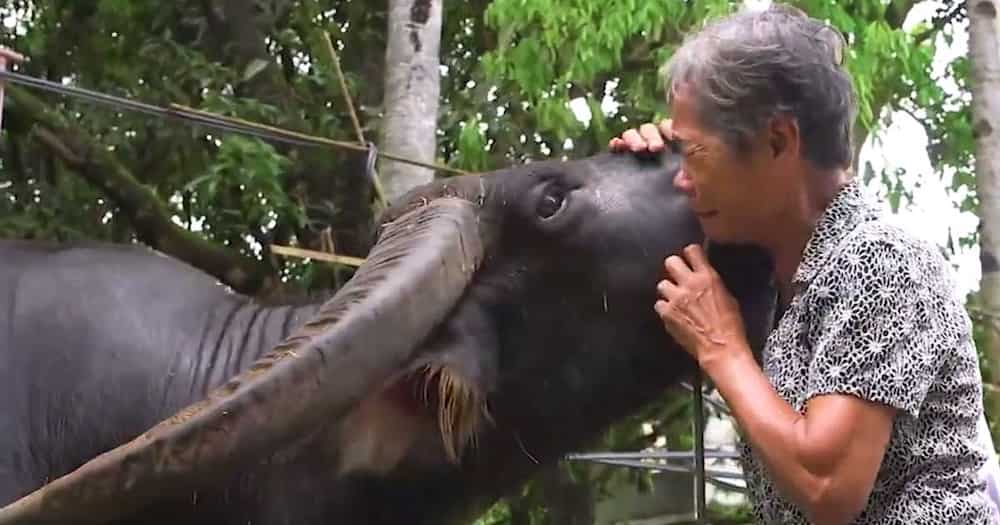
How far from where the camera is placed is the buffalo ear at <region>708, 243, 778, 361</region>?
2.49 m

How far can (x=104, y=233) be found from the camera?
239 inches

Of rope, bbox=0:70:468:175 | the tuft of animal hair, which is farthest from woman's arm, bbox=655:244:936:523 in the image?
rope, bbox=0:70:468:175

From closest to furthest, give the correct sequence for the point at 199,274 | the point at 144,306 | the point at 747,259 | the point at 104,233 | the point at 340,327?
1. the point at 340,327
2. the point at 747,259
3. the point at 144,306
4. the point at 199,274
5. the point at 104,233

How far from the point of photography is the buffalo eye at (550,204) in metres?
2.74

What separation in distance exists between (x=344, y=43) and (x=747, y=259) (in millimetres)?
4662

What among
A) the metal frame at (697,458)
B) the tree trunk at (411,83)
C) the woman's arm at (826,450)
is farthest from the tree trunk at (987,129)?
the woman's arm at (826,450)

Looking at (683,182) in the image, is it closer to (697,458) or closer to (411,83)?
(697,458)

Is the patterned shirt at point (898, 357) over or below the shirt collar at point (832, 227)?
below

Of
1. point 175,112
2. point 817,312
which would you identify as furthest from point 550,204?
point 175,112

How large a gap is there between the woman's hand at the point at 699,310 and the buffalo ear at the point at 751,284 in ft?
0.20

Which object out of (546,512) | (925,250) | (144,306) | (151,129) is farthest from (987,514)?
(151,129)

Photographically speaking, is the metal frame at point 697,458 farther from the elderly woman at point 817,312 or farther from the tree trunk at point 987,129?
Answer: the tree trunk at point 987,129

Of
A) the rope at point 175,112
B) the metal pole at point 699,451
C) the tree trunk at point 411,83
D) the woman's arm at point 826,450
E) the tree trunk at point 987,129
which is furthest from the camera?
the tree trunk at point 987,129

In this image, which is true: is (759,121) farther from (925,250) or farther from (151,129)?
(151,129)
